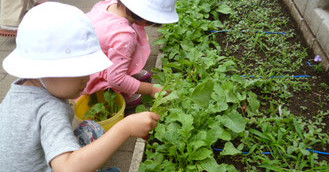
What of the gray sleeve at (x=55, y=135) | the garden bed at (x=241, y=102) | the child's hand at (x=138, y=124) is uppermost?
the gray sleeve at (x=55, y=135)

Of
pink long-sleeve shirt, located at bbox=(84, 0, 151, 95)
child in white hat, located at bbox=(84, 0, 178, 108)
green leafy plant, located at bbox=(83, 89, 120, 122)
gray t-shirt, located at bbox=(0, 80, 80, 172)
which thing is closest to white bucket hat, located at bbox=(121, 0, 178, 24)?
child in white hat, located at bbox=(84, 0, 178, 108)

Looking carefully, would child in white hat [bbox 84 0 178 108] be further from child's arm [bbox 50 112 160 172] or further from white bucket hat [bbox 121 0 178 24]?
child's arm [bbox 50 112 160 172]

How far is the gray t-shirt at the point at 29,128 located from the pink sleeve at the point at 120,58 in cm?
74

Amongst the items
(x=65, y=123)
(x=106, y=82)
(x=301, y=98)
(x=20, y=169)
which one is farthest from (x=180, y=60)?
(x=20, y=169)

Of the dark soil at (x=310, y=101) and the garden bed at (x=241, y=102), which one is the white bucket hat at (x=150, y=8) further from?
the dark soil at (x=310, y=101)

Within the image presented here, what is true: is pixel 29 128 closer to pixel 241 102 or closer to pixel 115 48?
pixel 115 48

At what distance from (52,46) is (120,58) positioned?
87 centimetres

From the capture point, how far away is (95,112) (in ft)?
6.32

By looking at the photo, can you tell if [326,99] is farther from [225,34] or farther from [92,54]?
[92,54]

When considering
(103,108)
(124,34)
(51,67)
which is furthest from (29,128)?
(124,34)

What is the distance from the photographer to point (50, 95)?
1.25 meters

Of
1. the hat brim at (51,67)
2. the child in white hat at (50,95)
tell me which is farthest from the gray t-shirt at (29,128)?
the hat brim at (51,67)

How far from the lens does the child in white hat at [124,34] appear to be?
1.82 metres

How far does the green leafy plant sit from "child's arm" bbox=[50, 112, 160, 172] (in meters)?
0.71
